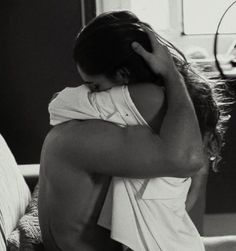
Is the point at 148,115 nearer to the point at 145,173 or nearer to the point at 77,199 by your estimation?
the point at 145,173

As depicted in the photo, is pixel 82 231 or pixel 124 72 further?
pixel 82 231

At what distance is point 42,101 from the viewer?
3.61 metres

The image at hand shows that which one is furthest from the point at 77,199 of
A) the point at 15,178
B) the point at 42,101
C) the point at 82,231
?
the point at 42,101

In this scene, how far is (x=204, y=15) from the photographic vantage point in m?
3.64

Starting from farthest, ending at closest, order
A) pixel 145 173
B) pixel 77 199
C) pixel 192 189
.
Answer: pixel 192 189 < pixel 77 199 < pixel 145 173

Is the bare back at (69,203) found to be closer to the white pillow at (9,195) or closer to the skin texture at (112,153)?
the skin texture at (112,153)

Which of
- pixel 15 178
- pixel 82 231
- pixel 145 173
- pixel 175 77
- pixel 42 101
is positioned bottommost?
pixel 42 101

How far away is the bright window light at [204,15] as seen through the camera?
3.61 metres

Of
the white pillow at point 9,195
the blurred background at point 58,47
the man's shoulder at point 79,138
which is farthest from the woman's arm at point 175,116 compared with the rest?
the blurred background at point 58,47

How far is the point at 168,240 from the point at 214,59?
257cm

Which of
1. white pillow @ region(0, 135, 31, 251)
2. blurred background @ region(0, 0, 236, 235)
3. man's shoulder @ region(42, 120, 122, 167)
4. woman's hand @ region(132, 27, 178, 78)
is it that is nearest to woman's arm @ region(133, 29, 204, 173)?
woman's hand @ region(132, 27, 178, 78)

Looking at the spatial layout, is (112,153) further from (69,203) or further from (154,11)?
(154,11)

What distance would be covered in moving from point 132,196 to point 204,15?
8.71ft

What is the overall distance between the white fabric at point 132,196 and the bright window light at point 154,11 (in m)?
2.48
